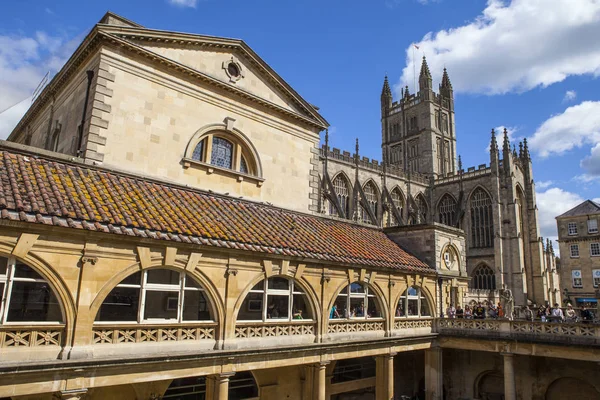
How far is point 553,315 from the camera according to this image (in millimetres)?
23609

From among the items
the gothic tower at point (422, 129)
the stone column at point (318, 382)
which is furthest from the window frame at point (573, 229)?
the stone column at point (318, 382)

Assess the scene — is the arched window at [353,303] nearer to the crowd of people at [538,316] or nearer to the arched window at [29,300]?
the crowd of people at [538,316]

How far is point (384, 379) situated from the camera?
21.7 metres

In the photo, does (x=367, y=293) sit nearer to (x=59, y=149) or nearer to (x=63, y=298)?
(x=63, y=298)

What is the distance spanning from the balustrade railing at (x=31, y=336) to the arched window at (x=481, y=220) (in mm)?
55791

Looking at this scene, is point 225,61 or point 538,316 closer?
point 225,61

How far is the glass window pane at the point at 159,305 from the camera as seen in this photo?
54.6 feet

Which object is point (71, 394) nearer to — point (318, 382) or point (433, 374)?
point (318, 382)

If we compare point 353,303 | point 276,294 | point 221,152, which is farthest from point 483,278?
point 276,294

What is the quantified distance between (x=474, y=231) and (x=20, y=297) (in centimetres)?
5631

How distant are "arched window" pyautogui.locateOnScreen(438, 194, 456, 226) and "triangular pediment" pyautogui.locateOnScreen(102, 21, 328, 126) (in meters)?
43.3

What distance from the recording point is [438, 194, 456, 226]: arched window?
63219mm

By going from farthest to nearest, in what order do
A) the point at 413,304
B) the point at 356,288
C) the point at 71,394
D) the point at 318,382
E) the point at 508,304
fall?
the point at 413,304, the point at 508,304, the point at 356,288, the point at 318,382, the point at 71,394

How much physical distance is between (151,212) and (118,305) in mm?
4042
